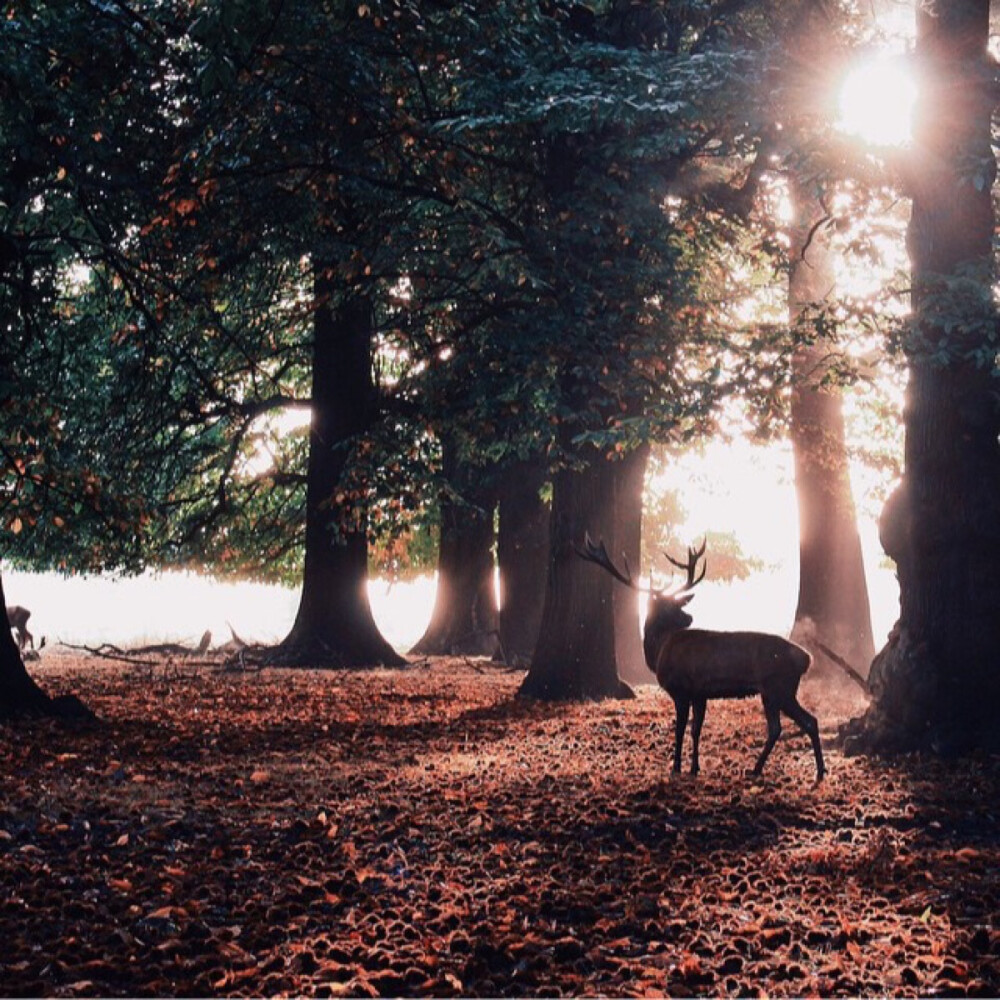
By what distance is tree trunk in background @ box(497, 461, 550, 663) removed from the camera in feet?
81.0

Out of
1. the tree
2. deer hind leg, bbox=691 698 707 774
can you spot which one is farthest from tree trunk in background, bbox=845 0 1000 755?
the tree

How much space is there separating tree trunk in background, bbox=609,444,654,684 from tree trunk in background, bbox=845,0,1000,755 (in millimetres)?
5330

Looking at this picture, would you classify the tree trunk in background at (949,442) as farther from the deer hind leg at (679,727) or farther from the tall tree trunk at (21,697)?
the tall tree trunk at (21,697)

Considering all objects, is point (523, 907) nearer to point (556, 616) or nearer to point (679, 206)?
point (556, 616)

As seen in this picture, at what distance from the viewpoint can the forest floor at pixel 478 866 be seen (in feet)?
18.0

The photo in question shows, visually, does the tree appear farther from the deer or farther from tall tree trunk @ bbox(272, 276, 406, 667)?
tall tree trunk @ bbox(272, 276, 406, 667)

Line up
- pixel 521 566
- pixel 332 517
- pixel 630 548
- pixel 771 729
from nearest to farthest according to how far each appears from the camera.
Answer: pixel 771 729
pixel 630 548
pixel 332 517
pixel 521 566

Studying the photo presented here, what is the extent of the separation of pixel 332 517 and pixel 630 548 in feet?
17.8

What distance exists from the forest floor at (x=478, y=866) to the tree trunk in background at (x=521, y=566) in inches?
452

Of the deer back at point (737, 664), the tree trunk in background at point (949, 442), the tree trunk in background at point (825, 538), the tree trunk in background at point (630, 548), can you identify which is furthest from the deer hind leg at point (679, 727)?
the tree trunk in background at point (825, 538)

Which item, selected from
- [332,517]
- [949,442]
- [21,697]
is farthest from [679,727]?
[332,517]

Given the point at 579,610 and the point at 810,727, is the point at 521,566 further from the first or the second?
the point at 810,727

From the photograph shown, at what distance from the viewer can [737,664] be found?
10.3 m

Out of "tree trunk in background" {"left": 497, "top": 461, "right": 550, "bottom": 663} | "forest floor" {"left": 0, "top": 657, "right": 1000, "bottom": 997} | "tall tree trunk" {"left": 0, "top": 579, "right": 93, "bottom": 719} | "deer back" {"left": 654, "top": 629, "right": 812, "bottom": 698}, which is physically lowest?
"forest floor" {"left": 0, "top": 657, "right": 1000, "bottom": 997}
